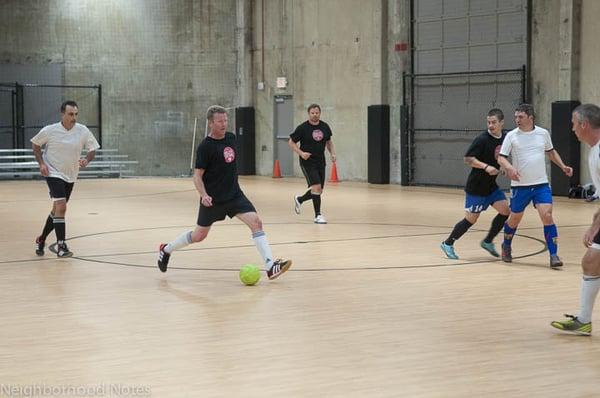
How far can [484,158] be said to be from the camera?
42.5 ft

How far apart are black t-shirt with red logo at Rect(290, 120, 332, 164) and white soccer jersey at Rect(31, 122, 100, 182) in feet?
19.0

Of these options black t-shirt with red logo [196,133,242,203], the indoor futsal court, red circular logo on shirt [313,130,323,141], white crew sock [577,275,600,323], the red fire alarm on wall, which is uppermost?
the red fire alarm on wall

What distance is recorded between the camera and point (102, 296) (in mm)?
10492

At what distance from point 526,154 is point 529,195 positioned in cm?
53

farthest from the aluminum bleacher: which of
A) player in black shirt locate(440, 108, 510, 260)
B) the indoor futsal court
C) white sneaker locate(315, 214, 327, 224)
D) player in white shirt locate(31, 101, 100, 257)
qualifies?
player in black shirt locate(440, 108, 510, 260)

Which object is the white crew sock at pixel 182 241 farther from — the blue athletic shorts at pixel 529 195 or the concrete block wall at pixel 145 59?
the concrete block wall at pixel 145 59

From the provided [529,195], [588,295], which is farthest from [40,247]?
[588,295]

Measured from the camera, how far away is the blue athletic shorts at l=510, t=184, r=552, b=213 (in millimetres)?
12531

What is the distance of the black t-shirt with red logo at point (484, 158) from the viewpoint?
1292 centimetres

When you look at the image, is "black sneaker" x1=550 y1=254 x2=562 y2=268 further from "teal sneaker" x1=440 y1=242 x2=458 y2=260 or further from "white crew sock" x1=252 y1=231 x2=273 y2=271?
"white crew sock" x1=252 y1=231 x2=273 y2=271

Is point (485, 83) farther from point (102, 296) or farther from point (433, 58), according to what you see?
point (102, 296)

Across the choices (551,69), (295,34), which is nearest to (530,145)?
(551,69)

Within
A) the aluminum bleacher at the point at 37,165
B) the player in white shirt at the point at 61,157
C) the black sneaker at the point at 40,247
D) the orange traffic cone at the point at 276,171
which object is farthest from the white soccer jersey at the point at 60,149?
the orange traffic cone at the point at 276,171

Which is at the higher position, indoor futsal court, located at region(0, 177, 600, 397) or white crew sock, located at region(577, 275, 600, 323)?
white crew sock, located at region(577, 275, 600, 323)
